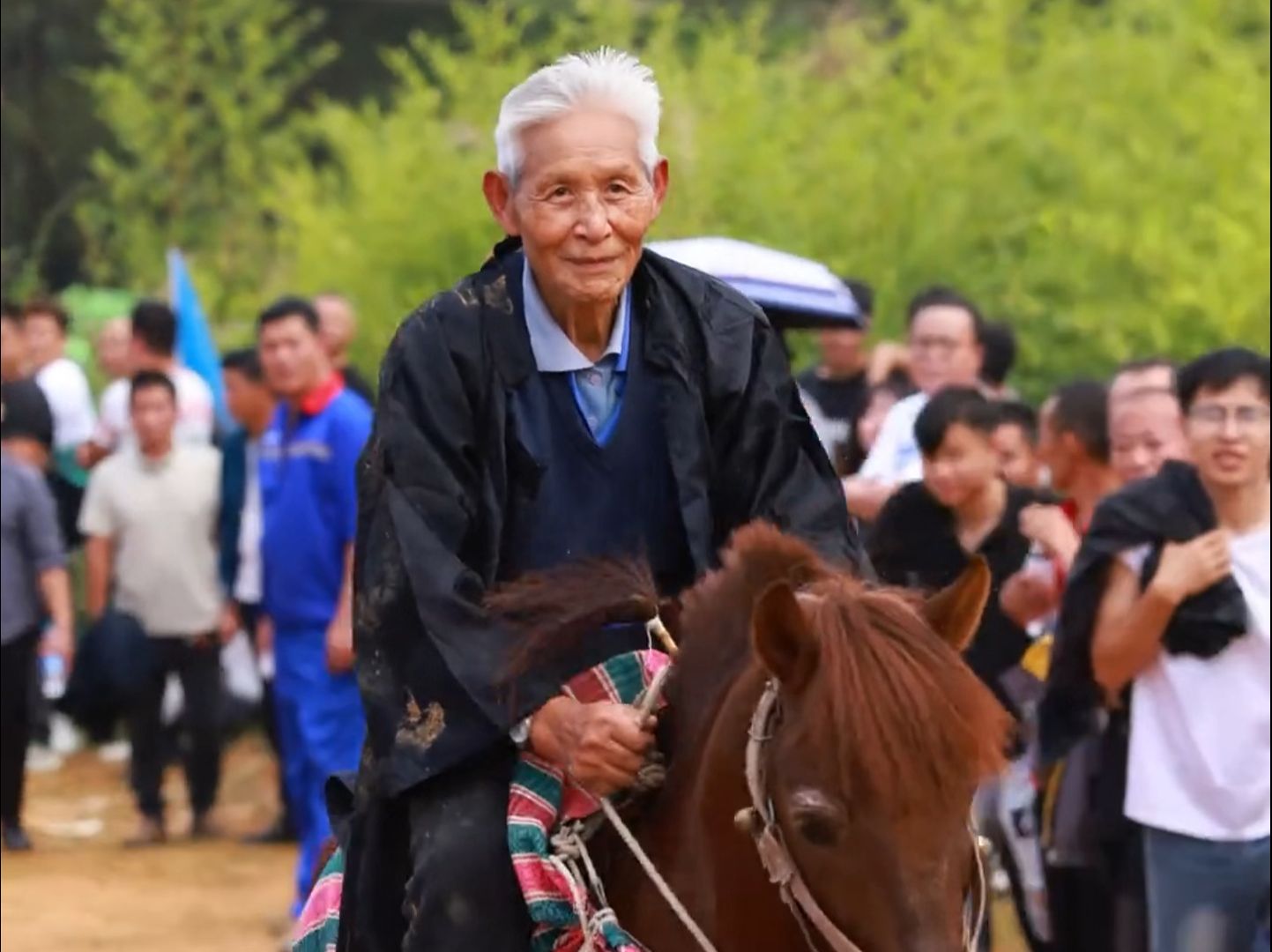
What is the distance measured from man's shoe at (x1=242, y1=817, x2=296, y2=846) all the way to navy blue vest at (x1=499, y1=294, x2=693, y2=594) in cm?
952

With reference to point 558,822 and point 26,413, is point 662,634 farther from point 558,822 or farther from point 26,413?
point 26,413

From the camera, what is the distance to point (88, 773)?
16562 millimetres

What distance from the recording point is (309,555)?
11.0m

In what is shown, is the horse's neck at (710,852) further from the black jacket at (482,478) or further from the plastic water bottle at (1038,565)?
the plastic water bottle at (1038,565)

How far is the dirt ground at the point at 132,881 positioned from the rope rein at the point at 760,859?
23.2 feet

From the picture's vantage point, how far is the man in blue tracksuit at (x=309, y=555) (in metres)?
10.9

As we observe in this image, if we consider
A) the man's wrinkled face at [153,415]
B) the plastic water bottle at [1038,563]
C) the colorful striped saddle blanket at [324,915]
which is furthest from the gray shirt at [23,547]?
the colorful striped saddle blanket at [324,915]

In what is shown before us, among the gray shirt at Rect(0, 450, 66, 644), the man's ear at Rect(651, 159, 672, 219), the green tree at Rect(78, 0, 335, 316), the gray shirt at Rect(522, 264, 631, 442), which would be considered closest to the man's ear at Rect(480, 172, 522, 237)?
the gray shirt at Rect(522, 264, 631, 442)

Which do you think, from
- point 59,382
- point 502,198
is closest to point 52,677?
point 59,382

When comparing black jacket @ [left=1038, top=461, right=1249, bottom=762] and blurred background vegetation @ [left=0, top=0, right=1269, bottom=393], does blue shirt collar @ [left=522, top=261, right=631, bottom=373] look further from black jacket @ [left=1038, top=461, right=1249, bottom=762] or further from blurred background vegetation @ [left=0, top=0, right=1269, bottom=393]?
blurred background vegetation @ [left=0, top=0, right=1269, bottom=393]

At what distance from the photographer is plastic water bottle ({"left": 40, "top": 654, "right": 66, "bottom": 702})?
566 inches

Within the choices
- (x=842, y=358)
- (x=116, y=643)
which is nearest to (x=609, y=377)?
(x=842, y=358)

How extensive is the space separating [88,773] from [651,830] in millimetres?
12359

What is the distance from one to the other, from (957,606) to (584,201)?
100 cm
